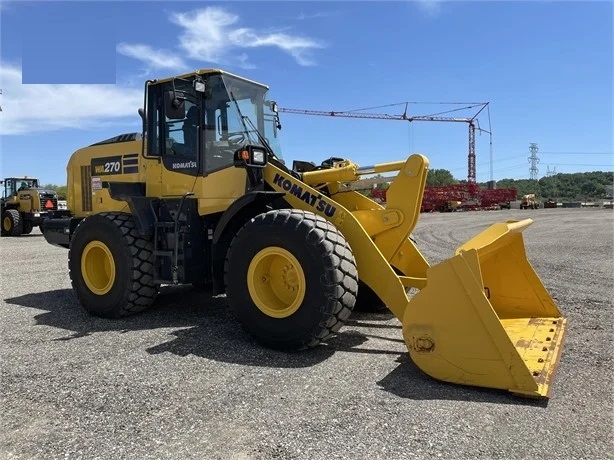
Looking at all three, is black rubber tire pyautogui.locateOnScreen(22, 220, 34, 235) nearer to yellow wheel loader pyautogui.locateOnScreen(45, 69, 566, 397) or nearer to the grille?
the grille

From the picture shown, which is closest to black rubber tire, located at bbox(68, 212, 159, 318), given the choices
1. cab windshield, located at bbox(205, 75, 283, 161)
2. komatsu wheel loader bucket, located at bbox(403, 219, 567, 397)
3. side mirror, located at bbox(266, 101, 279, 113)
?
cab windshield, located at bbox(205, 75, 283, 161)

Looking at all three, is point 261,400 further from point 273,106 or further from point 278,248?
point 273,106

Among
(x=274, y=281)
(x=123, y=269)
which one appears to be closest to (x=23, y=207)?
(x=123, y=269)

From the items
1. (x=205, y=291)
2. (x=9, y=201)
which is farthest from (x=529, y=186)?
(x=205, y=291)

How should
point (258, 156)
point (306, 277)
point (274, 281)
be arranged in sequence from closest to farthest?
point (306, 277), point (274, 281), point (258, 156)

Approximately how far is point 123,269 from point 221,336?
161 centimetres

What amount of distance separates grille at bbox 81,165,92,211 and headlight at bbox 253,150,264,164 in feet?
11.0

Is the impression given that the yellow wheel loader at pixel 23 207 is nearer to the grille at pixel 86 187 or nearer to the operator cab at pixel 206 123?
the grille at pixel 86 187

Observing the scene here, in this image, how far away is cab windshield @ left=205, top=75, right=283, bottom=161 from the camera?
5.86m

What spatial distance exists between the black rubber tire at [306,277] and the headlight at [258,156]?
0.81 metres

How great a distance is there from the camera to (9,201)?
863 inches

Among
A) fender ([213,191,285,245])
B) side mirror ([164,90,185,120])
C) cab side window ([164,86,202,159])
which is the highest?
side mirror ([164,90,185,120])

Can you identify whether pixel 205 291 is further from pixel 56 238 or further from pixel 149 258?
pixel 56 238

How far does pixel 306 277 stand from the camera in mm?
4383
